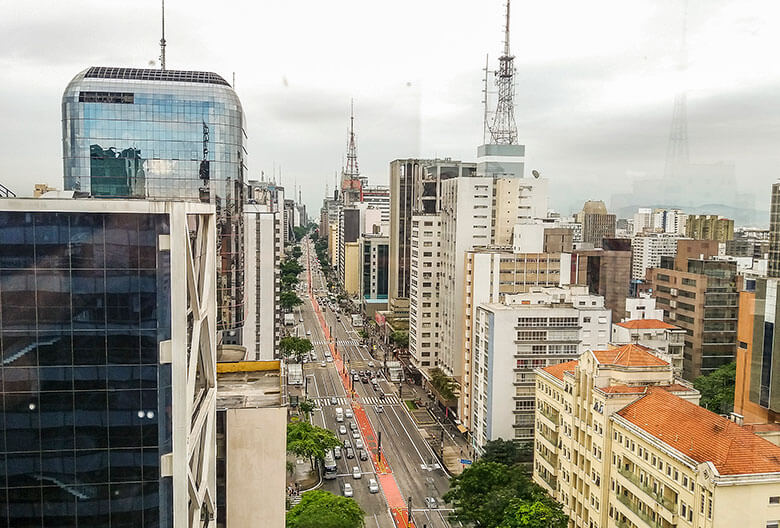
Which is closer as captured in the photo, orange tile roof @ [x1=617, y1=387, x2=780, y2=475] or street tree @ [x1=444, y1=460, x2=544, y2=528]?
orange tile roof @ [x1=617, y1=387, x2=780, y2=475]

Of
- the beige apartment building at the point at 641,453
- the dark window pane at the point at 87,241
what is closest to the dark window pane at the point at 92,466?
the dark window pane at the point at 87,241

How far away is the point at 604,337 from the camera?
84.9 ft

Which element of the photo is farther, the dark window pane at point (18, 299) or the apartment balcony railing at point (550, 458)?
the apartment balcony railing at point (550, 458)

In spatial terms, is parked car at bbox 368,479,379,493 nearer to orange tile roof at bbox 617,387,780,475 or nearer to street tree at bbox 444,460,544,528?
street tree at bbox 444,460,544,528

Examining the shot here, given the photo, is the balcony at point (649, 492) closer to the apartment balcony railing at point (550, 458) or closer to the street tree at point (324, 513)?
the apartment balcony railing at point (550, 458)

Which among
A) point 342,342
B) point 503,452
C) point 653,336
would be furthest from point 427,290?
point 503,452

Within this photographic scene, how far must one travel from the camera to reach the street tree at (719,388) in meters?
25.1

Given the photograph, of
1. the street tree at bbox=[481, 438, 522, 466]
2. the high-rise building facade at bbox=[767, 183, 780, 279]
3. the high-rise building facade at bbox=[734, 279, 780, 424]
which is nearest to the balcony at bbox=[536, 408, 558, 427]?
the street tree at bbox=[481, 438, 522, 466]

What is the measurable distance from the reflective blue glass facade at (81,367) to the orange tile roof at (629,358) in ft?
44.0

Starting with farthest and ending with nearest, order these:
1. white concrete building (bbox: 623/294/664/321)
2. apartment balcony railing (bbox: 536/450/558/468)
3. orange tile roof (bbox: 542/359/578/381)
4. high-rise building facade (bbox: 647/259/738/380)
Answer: white concrete building (bbox: 623/294/664/321) < high-rise building facade (bbox: 647/259/738/380) < orange tile roof (bbox: 542/359/578/381) < apartment balcony railing (bbox: 536/450/558/468)

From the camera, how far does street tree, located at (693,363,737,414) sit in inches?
988

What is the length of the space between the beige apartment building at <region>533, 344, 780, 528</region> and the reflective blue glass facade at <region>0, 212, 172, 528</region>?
429 inches

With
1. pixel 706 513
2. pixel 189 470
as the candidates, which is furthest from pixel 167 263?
pixel 706 513

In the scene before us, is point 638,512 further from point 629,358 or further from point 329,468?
point 329,468
